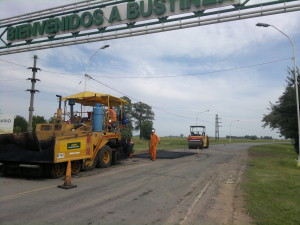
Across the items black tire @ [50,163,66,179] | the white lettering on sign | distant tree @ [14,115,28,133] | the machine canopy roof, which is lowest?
black tire @ [50,163,66,179]

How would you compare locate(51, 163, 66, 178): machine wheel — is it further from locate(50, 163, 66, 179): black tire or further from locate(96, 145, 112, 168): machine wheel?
locate(96, 145, 112, 168): machine wheel

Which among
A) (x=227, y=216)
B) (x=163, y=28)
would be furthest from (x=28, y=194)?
(x=163, y=28)

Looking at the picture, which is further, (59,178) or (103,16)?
(103,16)

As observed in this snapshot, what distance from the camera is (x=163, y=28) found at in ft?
37.3

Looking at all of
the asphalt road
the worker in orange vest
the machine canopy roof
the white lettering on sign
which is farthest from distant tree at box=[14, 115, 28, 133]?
the asphalt road

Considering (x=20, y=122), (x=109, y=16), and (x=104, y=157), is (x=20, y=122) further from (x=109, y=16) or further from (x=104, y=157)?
(x=109, y=16)

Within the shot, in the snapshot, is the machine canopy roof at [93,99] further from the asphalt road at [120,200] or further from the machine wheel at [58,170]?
the asphalt road at [120,200]

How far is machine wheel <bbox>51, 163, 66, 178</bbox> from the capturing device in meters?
8.92

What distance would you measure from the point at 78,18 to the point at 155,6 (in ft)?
12.3

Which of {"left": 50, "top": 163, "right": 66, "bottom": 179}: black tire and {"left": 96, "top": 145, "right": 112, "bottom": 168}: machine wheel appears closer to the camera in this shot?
{"left": 50, "top": 163, "right": 66, "bottom": 179}: black tire

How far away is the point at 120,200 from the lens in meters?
6.40

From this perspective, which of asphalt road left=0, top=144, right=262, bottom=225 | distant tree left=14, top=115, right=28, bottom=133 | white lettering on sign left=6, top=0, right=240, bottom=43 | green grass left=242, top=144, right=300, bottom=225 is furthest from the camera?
distant tree left=14, top=115, right=28, bottom=133

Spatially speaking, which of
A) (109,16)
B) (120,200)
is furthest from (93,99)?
(120,200)

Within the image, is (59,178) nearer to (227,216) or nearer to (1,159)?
(1,159)
